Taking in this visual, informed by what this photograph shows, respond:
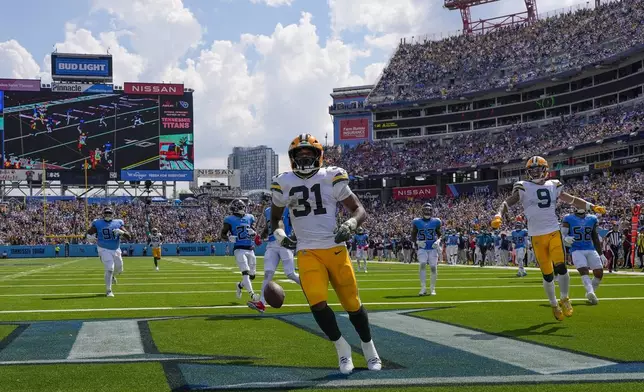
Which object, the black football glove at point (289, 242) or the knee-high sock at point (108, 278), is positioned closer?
the black football glove at point (289, 242)

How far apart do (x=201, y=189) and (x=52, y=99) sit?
21.7 m

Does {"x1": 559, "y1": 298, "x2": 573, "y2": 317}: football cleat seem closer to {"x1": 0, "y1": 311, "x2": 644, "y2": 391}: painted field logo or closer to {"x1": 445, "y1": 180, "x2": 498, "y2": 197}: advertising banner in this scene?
{"x1": 0, "y1": 311, "x2": 644, "y2": 391}: painted field logo

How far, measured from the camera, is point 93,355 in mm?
7551

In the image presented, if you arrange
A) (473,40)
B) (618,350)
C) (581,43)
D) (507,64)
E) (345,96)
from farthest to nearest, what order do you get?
(345,96) → (473,40) → (507,64) → (581,43) → (618,350)

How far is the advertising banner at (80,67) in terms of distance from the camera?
213 ft

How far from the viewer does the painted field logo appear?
5973mm

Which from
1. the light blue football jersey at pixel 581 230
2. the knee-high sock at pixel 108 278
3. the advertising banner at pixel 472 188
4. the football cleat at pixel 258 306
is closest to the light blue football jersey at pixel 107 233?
the knee-high sock at pixel 108 278

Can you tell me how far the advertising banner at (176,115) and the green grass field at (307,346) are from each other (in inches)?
1926

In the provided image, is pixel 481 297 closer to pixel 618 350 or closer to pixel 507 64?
pixel 618 350

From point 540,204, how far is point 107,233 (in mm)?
10051

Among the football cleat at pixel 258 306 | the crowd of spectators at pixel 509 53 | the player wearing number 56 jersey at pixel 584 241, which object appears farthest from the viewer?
the crowd of spectators at pixel 509 53

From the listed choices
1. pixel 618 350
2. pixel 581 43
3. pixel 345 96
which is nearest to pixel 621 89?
pixel 581 43

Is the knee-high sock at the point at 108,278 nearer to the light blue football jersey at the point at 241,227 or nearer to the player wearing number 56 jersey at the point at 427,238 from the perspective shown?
the light blue football jersey at the point at 241,227

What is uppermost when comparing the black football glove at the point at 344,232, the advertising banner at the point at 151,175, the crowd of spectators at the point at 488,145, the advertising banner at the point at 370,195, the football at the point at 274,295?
the crowd of spectators at the point at 488,145
